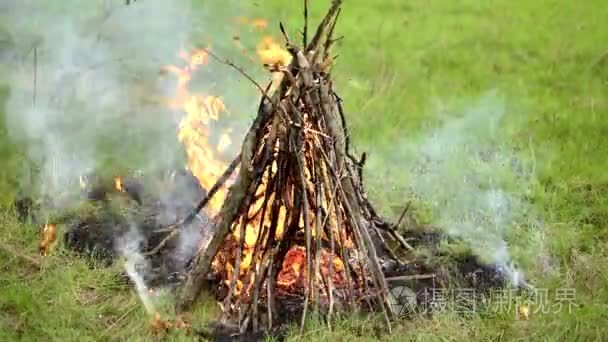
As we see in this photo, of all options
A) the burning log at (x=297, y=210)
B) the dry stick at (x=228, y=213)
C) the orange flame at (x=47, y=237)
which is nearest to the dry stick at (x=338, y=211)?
the burning log at (x=297, y=210)

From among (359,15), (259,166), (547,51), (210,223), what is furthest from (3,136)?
(547,51)

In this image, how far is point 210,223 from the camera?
175 inches

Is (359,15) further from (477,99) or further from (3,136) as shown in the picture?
(3,136)

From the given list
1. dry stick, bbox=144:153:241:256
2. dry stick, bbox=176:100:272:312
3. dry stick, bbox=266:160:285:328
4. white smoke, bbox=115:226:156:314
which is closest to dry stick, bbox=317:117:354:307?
dry stick, bbox=266:160:285:328

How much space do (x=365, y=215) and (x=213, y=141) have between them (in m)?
1.68

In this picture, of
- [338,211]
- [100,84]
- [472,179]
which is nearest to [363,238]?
[338,211]

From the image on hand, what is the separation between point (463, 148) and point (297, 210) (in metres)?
2.06

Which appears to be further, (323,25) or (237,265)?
(237,265)

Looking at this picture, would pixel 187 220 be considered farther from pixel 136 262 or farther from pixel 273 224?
pixel 273 224

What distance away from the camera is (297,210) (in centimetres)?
376

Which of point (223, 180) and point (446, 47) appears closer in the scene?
point (223, 180)

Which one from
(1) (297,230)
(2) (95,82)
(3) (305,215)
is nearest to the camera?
(3) (305,215)

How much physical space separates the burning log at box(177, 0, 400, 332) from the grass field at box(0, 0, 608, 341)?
176 millimetres

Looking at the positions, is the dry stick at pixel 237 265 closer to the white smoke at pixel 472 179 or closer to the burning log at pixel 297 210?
the burning log at pixel 297 210
